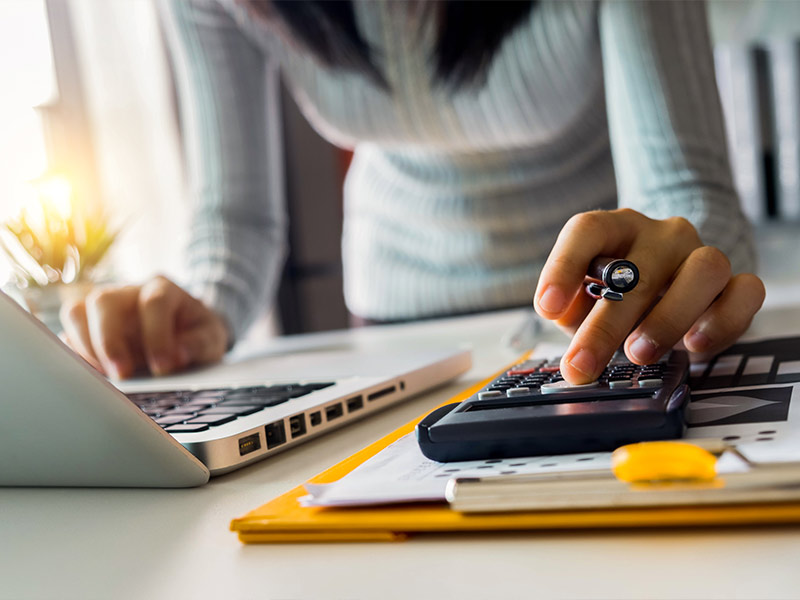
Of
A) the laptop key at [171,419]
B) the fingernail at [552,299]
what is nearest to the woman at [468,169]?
the fingernail at [552,299]

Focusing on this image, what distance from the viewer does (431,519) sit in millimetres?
281

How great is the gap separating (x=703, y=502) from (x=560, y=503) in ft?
0.15

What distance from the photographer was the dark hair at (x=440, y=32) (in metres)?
0.93

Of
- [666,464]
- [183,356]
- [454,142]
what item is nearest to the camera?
[666,464]

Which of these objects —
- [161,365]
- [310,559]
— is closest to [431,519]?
[310,559]

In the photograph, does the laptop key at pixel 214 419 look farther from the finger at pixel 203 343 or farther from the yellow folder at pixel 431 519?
the finger at pixel 203 343

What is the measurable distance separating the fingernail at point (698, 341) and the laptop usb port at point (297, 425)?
25cm

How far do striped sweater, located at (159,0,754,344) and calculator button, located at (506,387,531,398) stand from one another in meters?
0.42

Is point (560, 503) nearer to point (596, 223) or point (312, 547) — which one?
point (312, 547)

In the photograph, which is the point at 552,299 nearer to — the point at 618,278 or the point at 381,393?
the point at 618,278

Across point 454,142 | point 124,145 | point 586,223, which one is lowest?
point 586,223

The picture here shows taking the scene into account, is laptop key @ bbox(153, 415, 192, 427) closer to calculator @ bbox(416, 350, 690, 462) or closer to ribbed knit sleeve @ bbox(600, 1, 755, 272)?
calculator @ bbox(416, 350, 690, 462)

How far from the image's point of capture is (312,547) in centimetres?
29

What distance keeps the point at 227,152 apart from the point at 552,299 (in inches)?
31.6
